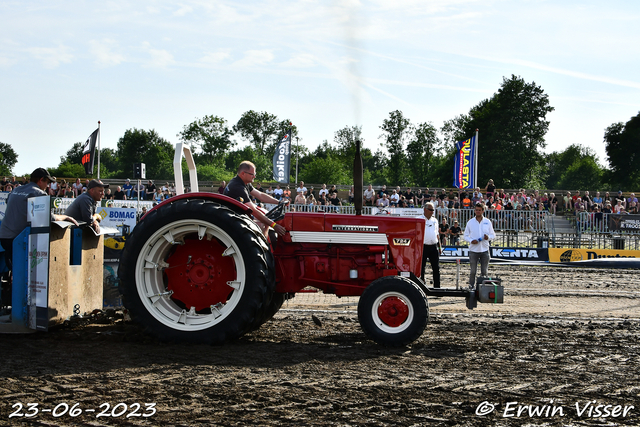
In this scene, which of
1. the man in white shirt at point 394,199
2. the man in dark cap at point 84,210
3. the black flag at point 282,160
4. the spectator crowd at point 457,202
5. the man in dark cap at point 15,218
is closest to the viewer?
the man in dark cap at point 15,218

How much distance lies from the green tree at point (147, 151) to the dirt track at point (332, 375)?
63.8 metres

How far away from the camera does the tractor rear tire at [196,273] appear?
5.21m

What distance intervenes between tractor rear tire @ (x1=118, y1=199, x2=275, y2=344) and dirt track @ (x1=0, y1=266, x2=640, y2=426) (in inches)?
9.8

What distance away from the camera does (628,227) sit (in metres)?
18.4

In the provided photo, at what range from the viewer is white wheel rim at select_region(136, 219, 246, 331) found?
530 centimetres

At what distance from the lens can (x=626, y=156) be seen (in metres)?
54.3

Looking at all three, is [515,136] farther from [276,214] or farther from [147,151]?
[276,214]

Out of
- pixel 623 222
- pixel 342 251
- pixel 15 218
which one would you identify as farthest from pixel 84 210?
pixel 623 222

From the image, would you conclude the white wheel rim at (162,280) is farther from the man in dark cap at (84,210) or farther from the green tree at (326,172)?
the green tree at (326,172)

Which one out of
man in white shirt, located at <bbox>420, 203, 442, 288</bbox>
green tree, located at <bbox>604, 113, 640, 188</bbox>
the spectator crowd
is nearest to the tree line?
green tree, located at <bbox>604, 113, 640, 188</bbox>

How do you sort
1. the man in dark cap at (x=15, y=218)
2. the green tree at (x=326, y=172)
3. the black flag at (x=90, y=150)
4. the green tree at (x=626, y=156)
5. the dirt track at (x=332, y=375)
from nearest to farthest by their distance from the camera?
the dirt track at (x=332, y=375) < the man in dark cap at (x=15, y=218) < the black flag at (x=90, y=150) < the green tree at (x=626, y=156) < the green tree at (x=326, y=172)

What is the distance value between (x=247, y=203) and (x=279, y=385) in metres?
2.26

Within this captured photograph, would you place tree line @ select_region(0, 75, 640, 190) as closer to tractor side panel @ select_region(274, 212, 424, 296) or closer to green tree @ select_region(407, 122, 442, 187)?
green tree @ select_region(407, 122, 442, 187)

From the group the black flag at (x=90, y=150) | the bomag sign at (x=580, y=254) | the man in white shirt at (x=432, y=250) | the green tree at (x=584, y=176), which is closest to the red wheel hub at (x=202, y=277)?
the man in white shirt at (x=432, y=250)
